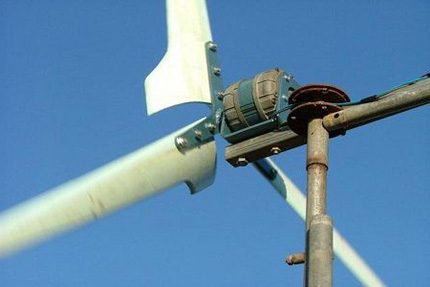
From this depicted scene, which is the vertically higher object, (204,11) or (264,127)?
(204,11)

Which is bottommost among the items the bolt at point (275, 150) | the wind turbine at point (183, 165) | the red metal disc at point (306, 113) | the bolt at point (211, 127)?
the red metal disc at point (306, 113)

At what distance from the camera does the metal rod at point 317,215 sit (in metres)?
6.30

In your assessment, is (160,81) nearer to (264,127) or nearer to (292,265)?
(264,127)

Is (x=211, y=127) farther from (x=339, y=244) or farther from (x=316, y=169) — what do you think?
(x=316, y=169)

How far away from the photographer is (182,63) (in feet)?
36.5

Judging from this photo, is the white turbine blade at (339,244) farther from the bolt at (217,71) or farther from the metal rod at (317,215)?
the metal rod at (317,215)

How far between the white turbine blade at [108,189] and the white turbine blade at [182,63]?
1.44 ft

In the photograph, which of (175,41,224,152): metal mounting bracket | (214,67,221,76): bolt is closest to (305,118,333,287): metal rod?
(175,41,224,152): metal mounting bracket

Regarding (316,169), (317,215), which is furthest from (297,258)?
(316,169)

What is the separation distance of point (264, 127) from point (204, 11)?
369 cm

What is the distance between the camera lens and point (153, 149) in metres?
10.3

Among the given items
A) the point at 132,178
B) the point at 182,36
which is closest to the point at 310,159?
the point at 132,178

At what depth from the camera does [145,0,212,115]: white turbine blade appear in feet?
34.1

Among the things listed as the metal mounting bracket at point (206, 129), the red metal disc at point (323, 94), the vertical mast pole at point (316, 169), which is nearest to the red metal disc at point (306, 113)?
the vertical mast pole at point (316, 169)
